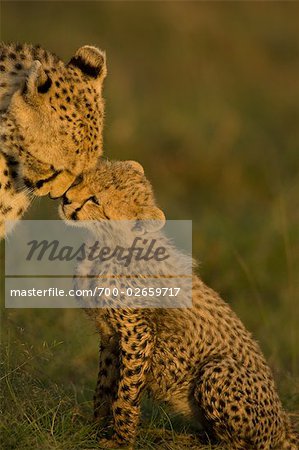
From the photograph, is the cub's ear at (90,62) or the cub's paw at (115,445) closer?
the cub's paw at (115,445)

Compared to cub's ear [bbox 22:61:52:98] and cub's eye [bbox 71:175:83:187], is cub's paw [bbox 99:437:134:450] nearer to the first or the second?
cub's eye [bbox 71:175:83:187]

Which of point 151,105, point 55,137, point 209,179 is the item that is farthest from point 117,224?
point 151,105

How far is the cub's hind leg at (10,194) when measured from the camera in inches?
194

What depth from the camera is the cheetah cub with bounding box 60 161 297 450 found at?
4.83 metres

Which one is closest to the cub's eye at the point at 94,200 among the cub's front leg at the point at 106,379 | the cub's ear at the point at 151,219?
the cub's ear at the point at 151,219

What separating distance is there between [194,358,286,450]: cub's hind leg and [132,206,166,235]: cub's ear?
788 mm

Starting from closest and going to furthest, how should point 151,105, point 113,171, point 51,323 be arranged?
point 113,171 < point 51,323 < point 151,105

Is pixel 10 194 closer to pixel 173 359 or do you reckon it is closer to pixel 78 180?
pixel 78 180

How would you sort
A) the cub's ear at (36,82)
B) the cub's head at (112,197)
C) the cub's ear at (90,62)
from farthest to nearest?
1. the cub's ear at (90,62)
2. the cub's head at (112,197)
3. the cub's ear at (36,82)

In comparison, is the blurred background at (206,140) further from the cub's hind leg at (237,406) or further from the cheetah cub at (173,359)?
the cub's hind leg at (237,406)

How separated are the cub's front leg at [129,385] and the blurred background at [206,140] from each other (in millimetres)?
390

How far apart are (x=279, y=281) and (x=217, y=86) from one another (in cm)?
928

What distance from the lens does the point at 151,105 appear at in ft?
48.3

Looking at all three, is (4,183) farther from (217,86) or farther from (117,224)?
(217,86)
